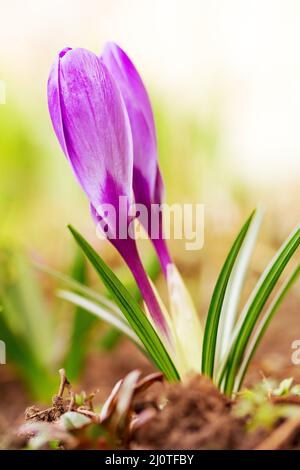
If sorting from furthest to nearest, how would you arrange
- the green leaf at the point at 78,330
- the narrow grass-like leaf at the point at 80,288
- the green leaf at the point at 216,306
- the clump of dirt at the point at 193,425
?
the green leaf at the point at 78,330
the narrow grass-like leaf at the point at 80,288
the green leaf at the point at 216,306
the clump of dirt at the point at 193,425

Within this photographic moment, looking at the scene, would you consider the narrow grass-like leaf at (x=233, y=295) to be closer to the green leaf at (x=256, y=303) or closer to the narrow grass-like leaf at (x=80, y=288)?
the green leaf at (x=256, y=303)

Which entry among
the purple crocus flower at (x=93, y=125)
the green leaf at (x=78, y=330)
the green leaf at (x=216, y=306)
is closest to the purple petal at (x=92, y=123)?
the purple crocus flower at (x=93, y=125)

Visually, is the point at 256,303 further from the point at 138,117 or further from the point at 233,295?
the point at 138,117

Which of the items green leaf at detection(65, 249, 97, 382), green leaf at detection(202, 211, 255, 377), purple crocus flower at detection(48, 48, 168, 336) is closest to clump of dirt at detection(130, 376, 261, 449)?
green leaf at detection(202, 211, 255, 377)
